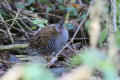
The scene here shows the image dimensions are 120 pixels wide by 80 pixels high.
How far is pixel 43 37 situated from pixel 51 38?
0.16 m

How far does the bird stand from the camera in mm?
4668

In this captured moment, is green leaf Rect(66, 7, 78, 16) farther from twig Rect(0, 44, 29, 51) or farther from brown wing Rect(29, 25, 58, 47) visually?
twig Rect(0, 44, 29, 51)

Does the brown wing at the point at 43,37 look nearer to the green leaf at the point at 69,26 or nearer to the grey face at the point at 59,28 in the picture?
the grey face at the point at 59,28

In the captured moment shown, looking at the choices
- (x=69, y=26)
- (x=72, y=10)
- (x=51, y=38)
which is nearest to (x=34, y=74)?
(x=51, y=38)

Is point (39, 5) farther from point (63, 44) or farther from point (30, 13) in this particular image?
point (63, 44)

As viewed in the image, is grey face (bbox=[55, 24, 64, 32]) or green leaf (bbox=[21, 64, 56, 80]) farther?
grey face (bbox=[55, 24, 64, 32])

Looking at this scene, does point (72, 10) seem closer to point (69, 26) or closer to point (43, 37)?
point (69, 26)

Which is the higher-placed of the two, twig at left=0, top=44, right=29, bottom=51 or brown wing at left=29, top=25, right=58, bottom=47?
brown wing at left=29, top=25, right=58, bottom=47

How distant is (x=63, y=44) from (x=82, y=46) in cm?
95

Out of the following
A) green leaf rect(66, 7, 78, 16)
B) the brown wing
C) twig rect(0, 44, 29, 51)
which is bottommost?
twig rect(0, 44, 29, 51)

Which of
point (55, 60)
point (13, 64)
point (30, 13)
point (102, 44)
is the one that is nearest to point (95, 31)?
point (13, 64)

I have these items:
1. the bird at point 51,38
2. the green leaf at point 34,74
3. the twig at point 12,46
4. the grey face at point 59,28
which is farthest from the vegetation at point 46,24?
the green leaf at point 34,74

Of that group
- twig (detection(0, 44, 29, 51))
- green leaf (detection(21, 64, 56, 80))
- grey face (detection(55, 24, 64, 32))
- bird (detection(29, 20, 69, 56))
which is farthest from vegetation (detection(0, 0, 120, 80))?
green leaf (detection(21, 64, 56, 80))

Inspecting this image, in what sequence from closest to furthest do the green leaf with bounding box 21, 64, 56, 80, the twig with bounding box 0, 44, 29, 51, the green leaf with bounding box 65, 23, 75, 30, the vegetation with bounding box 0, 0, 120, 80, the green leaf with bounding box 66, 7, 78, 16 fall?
the green leaf with bounding box 21, 64, 56, 80, the vegetation with bounding box 0, 0, 120, 80, the twig with bounding box 0, 44, 29, 51, the green leaf with bounding box 65, 23, 75, 30, the green leaf with bounding box 66, 7, 78, 16
